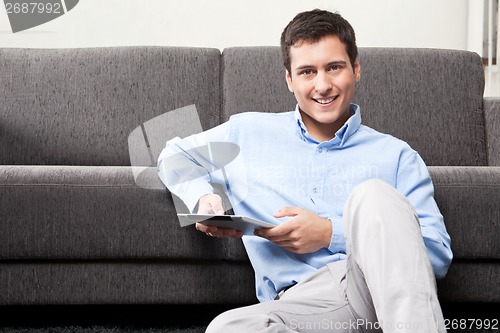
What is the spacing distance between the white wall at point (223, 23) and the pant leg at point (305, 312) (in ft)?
6.06

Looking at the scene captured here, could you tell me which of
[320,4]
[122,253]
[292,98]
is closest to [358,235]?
[122,253]

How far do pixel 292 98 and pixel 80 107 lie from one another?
27.7 inches

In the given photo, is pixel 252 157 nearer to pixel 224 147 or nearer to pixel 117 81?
pixel 224 147

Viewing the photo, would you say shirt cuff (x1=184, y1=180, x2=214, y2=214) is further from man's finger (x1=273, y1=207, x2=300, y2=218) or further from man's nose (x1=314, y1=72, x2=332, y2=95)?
man's nose (x1=314, y1=72, x2=332, y2=95)

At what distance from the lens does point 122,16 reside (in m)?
2.97

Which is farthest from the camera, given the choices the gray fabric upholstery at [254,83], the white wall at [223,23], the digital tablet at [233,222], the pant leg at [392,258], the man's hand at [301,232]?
the white wall at [223,23]

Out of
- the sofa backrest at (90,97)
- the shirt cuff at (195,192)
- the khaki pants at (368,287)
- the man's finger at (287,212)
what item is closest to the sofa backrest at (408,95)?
the sofa backrest at (90,97)

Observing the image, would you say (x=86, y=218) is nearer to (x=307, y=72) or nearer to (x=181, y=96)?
(x=307, y=72)

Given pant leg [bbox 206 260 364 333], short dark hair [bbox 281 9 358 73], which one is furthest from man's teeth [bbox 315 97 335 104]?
pant leg [bbox 206 260 364 333]

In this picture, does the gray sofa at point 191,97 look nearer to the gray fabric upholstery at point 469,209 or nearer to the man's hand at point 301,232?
the gray fabric upholstery at point 469,209

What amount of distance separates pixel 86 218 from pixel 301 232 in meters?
0.60

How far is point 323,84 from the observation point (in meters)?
1.48

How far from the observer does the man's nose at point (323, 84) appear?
4.87 ft

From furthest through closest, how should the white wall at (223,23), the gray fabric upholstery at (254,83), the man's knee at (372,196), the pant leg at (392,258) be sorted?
the white wall at (223,23), the gray fabric upholstery at (254,83), the man's knee at (372,196), the pant leg at (392,258)
